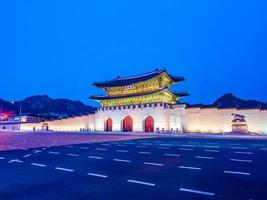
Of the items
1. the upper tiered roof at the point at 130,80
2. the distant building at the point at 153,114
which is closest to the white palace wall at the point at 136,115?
the distant building at the point at 153,114

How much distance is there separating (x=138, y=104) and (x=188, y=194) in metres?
35.3

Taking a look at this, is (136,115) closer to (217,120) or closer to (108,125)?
(108,125)

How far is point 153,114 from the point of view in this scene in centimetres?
3925

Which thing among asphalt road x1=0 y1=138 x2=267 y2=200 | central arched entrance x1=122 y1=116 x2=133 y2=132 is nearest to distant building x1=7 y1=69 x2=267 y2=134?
central arched entrance x1=122 y1=116 x2=133 y2=132

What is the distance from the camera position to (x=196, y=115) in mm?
34625

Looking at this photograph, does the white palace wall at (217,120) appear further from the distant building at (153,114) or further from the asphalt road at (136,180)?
the asphalt road at (136,180)

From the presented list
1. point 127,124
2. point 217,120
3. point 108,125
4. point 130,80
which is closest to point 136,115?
point 127,124

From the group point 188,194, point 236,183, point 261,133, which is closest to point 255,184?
point 236,183

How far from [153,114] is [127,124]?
5.91 meters

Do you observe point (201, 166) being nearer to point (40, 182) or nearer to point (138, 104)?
point (40, 182)

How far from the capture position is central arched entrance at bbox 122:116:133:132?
139ft

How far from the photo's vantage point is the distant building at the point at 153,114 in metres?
31.3

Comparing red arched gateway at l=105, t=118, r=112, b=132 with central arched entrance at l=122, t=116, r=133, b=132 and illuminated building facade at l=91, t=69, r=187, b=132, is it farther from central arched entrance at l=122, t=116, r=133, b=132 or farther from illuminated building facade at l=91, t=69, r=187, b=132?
central arched entrance at l=122, t=116, r=133, b=132

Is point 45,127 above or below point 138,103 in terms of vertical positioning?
below
